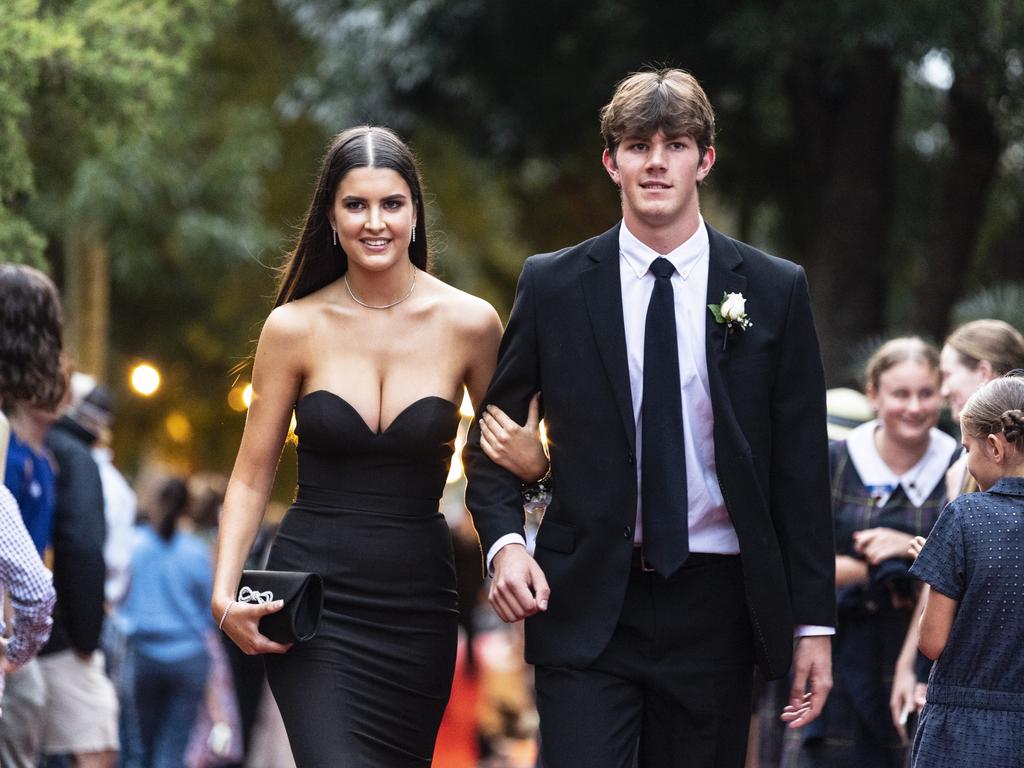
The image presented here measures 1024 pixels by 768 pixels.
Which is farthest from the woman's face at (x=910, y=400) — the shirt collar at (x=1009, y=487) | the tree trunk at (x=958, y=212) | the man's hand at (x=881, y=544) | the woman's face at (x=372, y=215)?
the tree trunk at (x=958, y=212)

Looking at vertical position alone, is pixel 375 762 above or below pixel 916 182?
below

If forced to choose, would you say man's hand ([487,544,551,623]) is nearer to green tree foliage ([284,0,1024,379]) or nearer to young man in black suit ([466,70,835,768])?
young man in black suit ([466,70,835,768])

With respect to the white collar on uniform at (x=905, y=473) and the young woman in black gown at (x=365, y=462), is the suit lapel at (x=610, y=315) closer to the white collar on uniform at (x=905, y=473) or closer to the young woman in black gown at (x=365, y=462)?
the young woman in black gown at (x=365, y=462)

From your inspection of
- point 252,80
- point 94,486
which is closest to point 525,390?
point 94,486

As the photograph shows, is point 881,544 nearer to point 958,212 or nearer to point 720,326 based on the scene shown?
point 720,326

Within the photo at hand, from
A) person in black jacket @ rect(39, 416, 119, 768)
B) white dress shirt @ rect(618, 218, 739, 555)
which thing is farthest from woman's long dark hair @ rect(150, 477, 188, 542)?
white dress shirt @ rect(618, 218, 739, 555)

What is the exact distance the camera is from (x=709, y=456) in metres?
4.53

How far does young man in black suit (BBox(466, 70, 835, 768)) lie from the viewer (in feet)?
14.6

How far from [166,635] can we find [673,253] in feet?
24.3

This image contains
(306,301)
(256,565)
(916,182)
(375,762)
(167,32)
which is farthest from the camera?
(916,182)

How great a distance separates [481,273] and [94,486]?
678 inches

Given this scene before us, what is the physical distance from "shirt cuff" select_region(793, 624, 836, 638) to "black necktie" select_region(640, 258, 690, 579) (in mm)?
408

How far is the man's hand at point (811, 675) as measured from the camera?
4.55 metres

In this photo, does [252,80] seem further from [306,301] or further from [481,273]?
[306,301]
